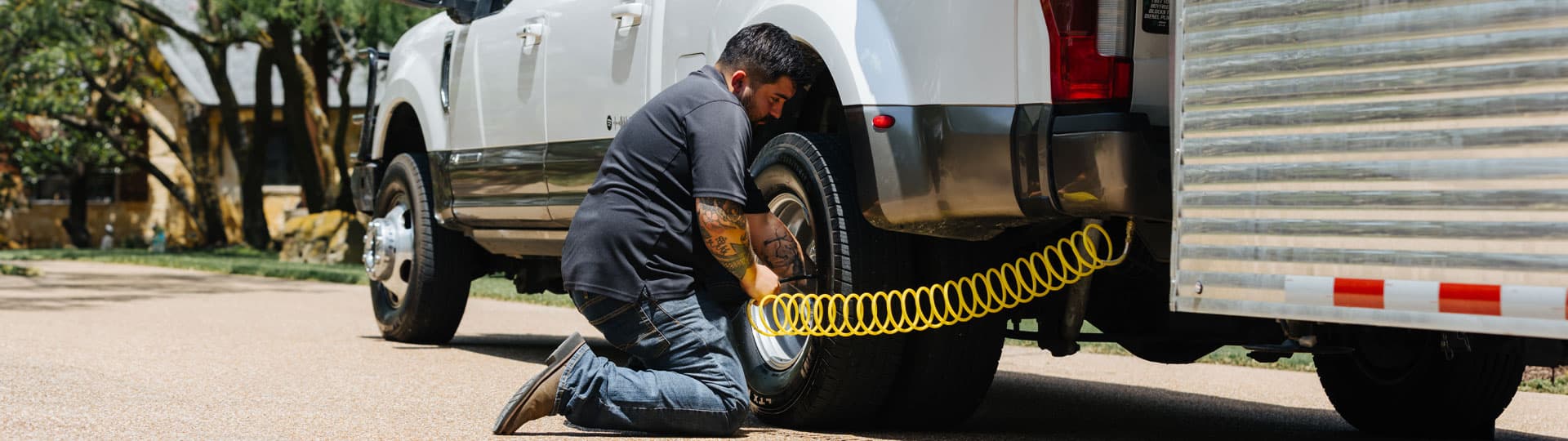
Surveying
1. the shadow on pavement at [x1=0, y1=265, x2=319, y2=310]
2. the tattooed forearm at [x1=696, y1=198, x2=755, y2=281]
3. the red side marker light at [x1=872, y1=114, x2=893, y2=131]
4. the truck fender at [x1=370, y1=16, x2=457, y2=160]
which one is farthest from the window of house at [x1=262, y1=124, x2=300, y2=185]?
the red side marker light at [x1=872, y1=114, x2=893, y2=131]

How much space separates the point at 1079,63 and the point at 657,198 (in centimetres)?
135

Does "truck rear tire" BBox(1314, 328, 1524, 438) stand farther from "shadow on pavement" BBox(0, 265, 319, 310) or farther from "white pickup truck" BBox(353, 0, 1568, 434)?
"shadow on pavement" BBox(0, 265, 319, 310)

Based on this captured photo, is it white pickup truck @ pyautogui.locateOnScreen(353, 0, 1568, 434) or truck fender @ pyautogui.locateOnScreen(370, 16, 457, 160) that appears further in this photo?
truck fender @ pyautogui.locateOnScreen(370, 16, 457, 160)

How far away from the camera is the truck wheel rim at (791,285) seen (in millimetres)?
5562

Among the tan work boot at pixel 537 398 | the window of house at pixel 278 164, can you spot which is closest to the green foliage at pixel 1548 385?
the tan work boot at pixel 537 398

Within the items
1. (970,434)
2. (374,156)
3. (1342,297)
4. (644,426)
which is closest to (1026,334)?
(970,434)

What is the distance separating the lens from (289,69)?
26.8 m

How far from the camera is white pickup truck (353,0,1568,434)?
12.6 ft

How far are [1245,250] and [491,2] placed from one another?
494cm

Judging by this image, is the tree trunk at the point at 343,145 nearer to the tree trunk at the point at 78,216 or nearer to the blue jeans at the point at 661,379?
the tree trunk at the point at 78,216

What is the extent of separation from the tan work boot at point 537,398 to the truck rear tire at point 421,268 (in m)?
3.83

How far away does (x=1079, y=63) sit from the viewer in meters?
4.79

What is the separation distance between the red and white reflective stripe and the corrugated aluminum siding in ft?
0.05

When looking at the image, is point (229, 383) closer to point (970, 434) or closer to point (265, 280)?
point (970, 434)
